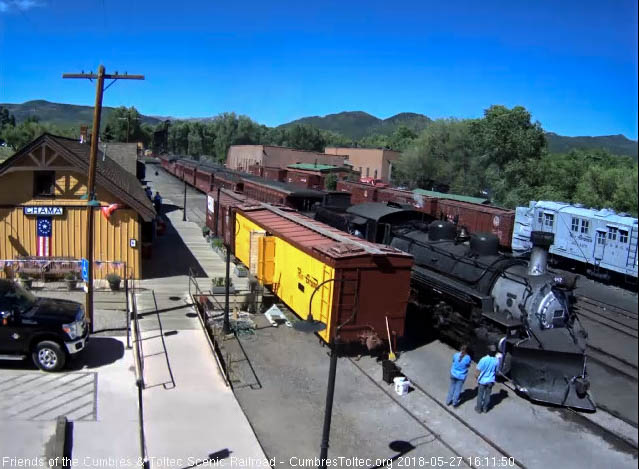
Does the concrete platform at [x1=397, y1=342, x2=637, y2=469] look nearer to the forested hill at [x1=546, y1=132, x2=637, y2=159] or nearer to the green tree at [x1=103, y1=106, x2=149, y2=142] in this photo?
the forested hill at [x1=546, y1=132, x2=637, y2=159]

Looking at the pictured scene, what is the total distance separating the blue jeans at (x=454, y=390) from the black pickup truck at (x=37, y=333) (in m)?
8.34

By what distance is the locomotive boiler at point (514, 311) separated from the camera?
1132cm

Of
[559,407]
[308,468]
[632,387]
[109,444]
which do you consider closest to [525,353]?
[559,407]

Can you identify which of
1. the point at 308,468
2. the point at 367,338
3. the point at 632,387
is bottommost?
the point at 308,468

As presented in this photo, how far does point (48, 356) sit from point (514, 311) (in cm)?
1077

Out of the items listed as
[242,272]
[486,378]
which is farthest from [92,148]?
[486,378]

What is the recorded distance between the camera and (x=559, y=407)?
454 inches

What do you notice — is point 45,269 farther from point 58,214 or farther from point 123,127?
point 123,127

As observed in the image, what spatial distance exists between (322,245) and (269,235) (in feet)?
13.8

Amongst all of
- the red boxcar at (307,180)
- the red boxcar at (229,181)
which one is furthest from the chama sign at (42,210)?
the red boxcar at (307,180)

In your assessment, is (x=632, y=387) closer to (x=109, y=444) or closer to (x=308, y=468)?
(x=308, y=468)

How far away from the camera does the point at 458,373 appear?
11.0 meters

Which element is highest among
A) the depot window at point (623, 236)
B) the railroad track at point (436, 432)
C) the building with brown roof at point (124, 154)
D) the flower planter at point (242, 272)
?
the building with brown roof at point (124, 154)

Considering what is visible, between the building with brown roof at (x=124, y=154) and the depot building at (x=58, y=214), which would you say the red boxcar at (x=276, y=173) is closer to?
the building with brown roof at (x=124, y=154)
